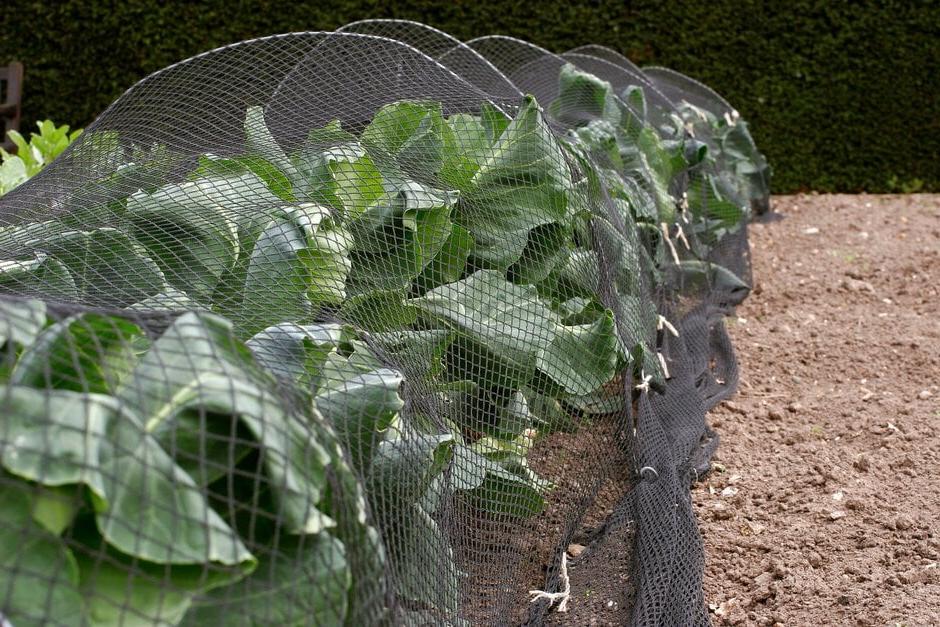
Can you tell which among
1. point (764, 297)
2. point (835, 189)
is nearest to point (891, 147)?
point (835, 189)

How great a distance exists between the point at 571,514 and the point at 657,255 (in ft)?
5.02

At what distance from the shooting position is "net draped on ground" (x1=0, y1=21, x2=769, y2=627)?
1.04 meters

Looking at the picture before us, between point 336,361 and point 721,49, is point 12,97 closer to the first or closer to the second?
point 336,361

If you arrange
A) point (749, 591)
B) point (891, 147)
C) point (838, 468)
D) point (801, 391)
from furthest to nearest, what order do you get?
point (891, 147) → point (801, 391) → point (838, 468) → point (749, 591)

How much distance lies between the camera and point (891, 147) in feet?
25.6

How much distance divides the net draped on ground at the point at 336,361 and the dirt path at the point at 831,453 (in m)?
→ 0.16

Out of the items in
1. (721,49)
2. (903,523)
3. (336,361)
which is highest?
(336,361)

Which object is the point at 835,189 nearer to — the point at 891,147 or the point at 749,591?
the point at 891,147

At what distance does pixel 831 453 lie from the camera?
2.94 m

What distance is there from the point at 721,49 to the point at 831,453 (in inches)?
213

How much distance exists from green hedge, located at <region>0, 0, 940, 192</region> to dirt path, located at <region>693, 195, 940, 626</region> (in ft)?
9.29

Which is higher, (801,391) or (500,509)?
(500,509)

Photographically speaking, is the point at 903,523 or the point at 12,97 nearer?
the point at 903,523

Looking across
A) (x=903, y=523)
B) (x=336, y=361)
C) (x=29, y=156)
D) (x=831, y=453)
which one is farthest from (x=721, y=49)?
(x=336, y=361)
